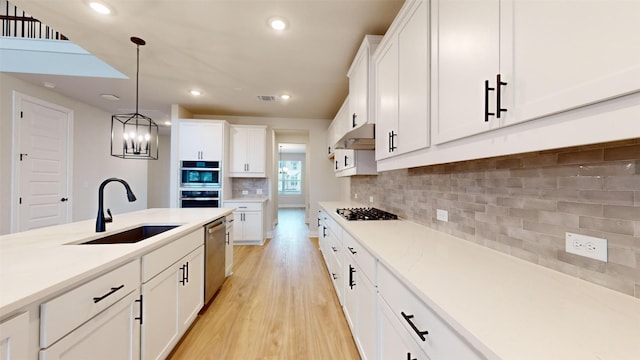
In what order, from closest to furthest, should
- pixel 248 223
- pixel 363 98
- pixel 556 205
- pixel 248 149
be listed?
1. pixel 556 205
2. pixel 363 98
3. pixel 248 223
4. pixel 248 149

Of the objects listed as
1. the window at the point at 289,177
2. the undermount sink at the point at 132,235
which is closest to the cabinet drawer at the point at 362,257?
the undermount sink at the point at 132,235

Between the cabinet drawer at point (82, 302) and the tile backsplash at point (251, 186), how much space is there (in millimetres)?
4125

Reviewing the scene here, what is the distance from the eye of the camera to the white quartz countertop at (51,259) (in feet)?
2.61

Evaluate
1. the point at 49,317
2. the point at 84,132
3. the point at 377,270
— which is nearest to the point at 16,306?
the point at 49,317

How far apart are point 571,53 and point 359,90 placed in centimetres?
193

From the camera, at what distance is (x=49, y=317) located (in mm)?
845

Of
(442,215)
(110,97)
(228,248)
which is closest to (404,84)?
(442,215)

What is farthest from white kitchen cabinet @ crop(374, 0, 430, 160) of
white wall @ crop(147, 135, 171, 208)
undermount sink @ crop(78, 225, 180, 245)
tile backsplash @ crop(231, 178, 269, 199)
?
white wall @ crop(147, 135, 171, 208)

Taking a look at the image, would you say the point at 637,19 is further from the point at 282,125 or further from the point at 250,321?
the point at 282,125

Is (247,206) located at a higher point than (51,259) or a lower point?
lower

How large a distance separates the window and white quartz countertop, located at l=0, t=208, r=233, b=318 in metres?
9.61

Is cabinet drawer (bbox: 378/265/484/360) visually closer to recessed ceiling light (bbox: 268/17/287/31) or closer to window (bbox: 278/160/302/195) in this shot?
recessed ceiling light (bbox: 268/17/287/31)

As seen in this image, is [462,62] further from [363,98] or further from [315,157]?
[315,157]

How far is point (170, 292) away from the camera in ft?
5.42
